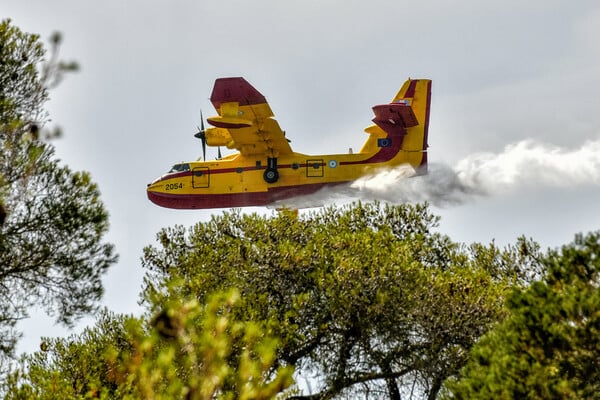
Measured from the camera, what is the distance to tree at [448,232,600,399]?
15891mm

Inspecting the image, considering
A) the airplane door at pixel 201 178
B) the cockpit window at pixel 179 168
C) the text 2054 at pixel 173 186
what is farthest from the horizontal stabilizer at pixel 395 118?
the text 2054 at pixel 173 186

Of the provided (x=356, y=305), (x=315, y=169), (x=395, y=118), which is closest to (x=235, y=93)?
(x=315, y=169)

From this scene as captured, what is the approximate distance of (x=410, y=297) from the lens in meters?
27.1

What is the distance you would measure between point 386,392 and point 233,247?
626cm

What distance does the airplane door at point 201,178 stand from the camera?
3988 centimetres

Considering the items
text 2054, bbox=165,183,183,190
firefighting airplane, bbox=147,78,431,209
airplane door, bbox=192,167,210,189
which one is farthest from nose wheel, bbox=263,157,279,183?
text 2054, bbox=165,183,183,190

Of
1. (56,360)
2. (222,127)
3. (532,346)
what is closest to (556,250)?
(532,346)

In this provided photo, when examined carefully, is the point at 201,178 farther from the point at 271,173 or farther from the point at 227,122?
the point at 227,122

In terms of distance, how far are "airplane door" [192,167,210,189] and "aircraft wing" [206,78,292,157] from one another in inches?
44.9

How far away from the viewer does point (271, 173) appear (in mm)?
39344

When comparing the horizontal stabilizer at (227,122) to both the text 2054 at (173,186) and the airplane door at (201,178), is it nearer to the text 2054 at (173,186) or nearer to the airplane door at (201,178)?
the airplane door at (201,178)

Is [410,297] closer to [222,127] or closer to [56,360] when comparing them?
[56,360]

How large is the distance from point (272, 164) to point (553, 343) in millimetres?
24059

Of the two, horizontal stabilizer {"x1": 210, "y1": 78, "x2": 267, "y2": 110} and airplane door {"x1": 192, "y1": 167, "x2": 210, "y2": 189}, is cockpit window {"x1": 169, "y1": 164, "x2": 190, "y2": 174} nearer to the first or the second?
airplane door {"x1": 192, "y1": 167, "x2": 210, "y2": 189}
